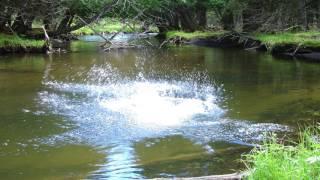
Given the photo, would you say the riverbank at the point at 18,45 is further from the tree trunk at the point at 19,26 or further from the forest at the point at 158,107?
the tree trunk at the point at 19,26

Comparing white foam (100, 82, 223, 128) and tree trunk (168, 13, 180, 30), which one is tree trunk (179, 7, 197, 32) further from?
white foam (100, 82, 223, 128)

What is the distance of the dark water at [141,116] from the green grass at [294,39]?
394cm

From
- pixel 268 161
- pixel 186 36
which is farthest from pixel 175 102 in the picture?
pixel 186 36

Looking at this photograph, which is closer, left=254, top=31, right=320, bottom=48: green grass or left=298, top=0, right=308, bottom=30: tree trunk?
left=254, top=31, right=320, bottom=48: green grass

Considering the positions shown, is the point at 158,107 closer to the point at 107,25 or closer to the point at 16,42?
the point at 16,42

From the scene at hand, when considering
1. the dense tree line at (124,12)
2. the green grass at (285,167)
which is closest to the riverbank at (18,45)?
the dense tree line at (124,12)

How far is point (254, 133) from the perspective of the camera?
32.6ft

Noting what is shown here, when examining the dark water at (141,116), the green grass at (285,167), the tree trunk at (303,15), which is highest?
the tree trunk at (303,15)

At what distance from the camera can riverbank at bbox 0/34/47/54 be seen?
27.5 metres

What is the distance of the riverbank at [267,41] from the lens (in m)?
25.7

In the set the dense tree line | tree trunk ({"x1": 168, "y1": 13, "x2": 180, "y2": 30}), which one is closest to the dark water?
the dense tree line

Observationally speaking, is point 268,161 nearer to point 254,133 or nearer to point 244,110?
point 254,133

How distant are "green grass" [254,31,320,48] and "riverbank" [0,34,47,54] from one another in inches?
503

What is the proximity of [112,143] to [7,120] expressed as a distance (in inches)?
123
